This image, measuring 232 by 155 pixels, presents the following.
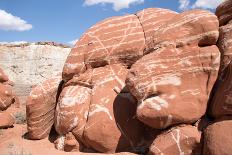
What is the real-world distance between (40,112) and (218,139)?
5.08m

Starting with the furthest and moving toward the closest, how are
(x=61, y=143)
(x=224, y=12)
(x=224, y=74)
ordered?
(x=61, y=143) < (x=224, y=12) < (x=224, y=74)

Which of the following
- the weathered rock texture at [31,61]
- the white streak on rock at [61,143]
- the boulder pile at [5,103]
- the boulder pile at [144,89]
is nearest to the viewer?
the boulder pile at [144,89]

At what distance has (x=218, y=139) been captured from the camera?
468cm

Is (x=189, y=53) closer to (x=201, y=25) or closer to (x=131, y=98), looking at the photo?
(x=201, y=25)

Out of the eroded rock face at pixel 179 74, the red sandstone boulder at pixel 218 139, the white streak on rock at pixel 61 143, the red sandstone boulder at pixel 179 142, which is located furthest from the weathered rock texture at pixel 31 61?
the red sandstone boulder at pixel 218 139

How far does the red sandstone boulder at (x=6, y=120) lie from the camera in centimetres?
1002

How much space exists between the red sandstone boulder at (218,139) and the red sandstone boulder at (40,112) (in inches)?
185

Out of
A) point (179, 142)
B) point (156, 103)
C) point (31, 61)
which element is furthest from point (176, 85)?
point (31, 61)

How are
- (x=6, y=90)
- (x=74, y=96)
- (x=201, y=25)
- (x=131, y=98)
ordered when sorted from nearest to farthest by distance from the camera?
(x=201, y=25) → (x=131, y=98) → (x=74, y=96) → (x=6, y=90)

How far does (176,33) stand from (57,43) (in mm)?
22598

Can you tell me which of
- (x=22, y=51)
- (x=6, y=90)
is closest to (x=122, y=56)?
(x=6, y=90)

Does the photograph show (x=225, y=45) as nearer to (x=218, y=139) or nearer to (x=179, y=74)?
(x=179, y=74)

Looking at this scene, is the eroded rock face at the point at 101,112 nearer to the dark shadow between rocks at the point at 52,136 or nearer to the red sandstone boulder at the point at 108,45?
the red sandstone boulder at the point at 108,45

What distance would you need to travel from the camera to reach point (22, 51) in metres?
26.5
